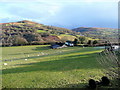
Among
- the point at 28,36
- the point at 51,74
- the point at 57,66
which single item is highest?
the point at 28,36

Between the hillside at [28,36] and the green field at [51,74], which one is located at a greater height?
the hillside at [28,36]

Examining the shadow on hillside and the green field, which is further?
the shadow on hillside

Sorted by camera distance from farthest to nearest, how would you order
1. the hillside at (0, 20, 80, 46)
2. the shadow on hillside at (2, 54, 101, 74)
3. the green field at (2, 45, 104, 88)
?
the hillside at (0, 20, 80, 46)
the shadow on hillside at (2, 54, 101, 74)
the green field at (2, 45, 104, 88)

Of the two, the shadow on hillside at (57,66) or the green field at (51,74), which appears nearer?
the green field at (51,74)

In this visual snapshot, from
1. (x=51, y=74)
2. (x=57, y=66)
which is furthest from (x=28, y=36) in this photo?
(x=51, y=74)

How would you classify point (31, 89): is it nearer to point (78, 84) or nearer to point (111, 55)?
point (78, 84)

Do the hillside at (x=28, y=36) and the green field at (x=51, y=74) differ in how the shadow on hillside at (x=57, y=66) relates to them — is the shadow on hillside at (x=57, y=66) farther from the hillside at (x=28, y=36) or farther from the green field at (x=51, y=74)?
the hillside at (x=28, y=36)

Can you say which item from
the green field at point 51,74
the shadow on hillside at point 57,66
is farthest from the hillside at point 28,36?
the green field at point 51,74

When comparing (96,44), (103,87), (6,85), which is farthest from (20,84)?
(96,44)

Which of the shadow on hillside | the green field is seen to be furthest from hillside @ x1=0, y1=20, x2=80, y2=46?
the green field

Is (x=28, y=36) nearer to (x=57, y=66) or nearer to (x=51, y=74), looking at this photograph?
(x=57, y=66)

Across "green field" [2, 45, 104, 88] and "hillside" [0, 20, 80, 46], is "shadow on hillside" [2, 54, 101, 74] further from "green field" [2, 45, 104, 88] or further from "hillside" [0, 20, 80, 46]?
"hillside" [0, 20, 80, 46]

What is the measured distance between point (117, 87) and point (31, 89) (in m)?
6.91

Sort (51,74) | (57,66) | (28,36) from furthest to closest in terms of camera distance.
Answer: (28,36), (57,66), (51,74)
